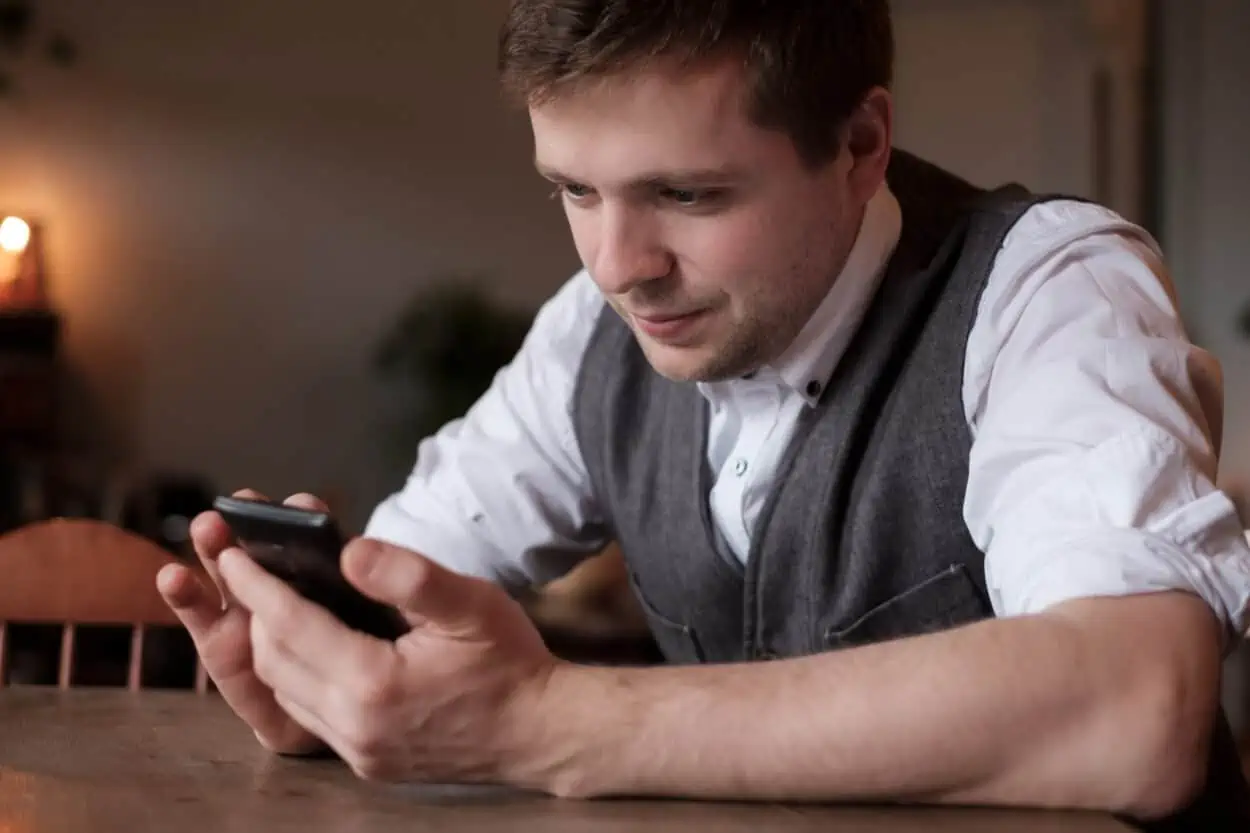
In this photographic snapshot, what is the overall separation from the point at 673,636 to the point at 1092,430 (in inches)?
20.7

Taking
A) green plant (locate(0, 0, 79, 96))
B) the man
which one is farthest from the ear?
green plant (locate(0, 0, 79, 96))

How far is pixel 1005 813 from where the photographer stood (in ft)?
2.37

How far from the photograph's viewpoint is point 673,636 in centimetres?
126

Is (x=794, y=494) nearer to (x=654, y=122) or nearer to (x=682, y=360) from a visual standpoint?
(x=682, y=360)

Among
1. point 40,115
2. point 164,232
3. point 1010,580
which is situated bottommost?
point 164,232

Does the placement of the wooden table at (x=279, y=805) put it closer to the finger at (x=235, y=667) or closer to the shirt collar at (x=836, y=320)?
the finger at (x=235, y=667)

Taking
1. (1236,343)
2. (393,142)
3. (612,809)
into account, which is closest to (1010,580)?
(612,809)

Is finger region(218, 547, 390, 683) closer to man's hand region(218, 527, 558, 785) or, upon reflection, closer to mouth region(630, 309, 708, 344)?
man's hand region(218, 527, 558, 785)

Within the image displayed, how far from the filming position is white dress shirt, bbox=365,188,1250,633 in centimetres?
77

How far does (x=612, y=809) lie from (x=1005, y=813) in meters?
0.20

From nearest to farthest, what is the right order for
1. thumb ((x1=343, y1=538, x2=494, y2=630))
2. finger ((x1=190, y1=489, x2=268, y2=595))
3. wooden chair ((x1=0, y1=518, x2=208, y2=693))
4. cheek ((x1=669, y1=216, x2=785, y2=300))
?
1. thumb ((x1=343, y1=538, x2=494, y2=630))
2. finger ((x1=190, y1=489, x2=268, y2=595))
3. cheek ((x1=669, y1=216, x2=785, y2=300))
4. wooden chair ((x1=0, y1=518, x2=208, y2=693))

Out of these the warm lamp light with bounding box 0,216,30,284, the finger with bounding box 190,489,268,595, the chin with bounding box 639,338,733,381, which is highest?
the chin with bounding box 639,338,733,381

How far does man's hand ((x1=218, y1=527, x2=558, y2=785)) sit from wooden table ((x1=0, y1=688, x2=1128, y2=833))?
0.02m

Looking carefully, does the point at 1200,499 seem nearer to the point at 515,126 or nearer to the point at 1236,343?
the point at 1236,343
